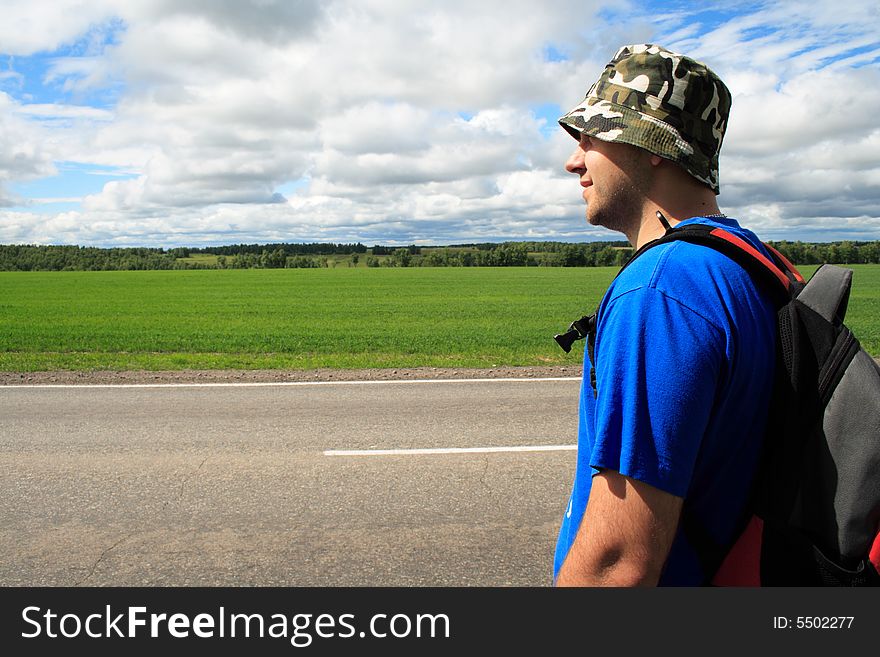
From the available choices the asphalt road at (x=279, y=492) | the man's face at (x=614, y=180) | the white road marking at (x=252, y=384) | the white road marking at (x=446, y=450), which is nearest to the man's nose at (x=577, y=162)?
the man's face at (x=614, y=180)

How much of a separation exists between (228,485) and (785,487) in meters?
5.15

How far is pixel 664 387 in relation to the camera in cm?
128

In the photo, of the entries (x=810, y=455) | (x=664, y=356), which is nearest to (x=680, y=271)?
(x=664, y=356)

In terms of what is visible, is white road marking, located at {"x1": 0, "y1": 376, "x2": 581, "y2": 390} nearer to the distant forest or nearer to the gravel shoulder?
the gravel shoulder

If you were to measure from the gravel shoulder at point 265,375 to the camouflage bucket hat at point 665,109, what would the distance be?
9.77 meters

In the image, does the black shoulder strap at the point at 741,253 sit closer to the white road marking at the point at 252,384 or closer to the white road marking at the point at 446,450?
the white road marking at the point at 446,450

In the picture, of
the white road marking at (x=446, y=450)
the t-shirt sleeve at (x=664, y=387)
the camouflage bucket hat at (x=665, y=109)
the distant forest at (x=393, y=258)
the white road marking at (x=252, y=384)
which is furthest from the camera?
the distant forest at (x=393, y=258)

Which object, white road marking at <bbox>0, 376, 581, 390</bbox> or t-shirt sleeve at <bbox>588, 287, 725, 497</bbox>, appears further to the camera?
white road marking at <bbox>0, 376, 581, 390</bbox>

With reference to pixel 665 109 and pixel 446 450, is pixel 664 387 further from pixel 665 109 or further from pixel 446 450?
pixel 446 450

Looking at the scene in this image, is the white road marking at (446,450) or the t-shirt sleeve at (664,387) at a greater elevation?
the t-shirt sleeve at (664,387)

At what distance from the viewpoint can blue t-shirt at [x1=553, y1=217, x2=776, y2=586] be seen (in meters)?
1.28

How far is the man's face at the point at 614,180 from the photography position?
5.21 ft

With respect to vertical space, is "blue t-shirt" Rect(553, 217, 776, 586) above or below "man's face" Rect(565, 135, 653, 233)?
below

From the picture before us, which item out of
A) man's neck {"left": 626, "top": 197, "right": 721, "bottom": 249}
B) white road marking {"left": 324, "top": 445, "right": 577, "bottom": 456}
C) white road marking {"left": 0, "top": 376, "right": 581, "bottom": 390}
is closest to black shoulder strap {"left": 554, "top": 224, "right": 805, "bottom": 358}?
man's neck {"left": 626, "top": 197, "right": 721, "bottom": 249}
